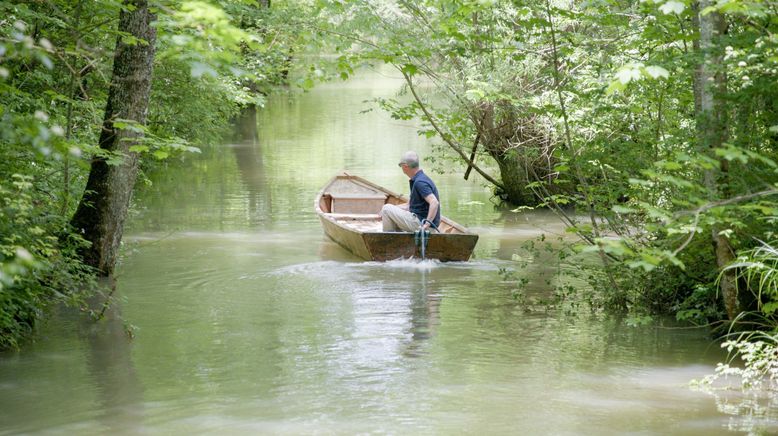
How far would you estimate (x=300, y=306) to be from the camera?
34.7 ft

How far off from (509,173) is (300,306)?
9.27m

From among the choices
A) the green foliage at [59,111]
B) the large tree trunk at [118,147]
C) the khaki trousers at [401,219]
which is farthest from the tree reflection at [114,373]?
the khaki trousers at [401,219]

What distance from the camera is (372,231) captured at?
1328cm

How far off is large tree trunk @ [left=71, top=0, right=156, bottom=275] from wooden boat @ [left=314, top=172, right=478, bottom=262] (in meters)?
3.55

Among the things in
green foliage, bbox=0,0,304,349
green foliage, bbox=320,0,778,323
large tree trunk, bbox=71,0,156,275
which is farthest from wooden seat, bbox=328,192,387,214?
large tree trunk, bbox=71,0,156,275

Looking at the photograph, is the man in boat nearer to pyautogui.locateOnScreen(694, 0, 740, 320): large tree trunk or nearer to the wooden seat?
the wooden seat

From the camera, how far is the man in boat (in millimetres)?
12992

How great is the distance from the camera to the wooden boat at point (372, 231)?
12.9 metres

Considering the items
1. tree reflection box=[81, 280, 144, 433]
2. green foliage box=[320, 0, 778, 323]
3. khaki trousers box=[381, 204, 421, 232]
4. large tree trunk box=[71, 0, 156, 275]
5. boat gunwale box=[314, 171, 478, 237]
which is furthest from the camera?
khaki trousers box=[381, 204, 421, 232]

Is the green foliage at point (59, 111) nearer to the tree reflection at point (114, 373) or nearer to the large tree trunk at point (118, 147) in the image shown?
the large tree trunk at point (118, 147)

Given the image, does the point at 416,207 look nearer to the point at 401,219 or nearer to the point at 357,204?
the point at 401,219

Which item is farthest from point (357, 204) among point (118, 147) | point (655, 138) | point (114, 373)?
point (114, 373)

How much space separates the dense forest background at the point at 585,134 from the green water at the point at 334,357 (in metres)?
0.61

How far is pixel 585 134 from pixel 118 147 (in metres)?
6.79
